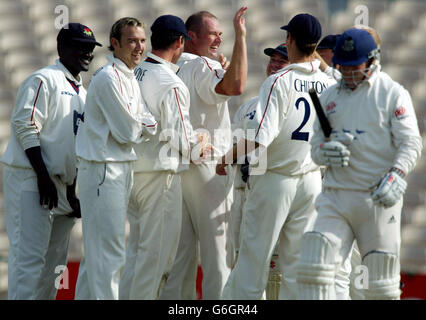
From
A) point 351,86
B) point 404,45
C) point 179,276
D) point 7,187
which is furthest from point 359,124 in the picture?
point 404,45

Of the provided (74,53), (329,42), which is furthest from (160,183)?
(329,42)

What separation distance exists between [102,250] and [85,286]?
0.31 metres

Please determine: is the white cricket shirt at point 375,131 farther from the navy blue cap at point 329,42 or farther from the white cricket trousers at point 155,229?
the navy blue cap at point 329,42

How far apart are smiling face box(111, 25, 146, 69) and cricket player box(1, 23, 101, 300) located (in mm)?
400

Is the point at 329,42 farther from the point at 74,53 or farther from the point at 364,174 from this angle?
the point at 364,174

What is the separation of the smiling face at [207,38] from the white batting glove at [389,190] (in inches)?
77.4

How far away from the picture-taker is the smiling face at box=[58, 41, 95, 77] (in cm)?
455

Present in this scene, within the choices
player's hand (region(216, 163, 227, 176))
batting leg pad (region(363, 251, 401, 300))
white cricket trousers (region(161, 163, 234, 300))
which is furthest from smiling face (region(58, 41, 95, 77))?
batting leg pad (region(363, 251, 401, 300))

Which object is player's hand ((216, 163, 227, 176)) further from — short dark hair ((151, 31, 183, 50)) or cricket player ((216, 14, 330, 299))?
short dark hair ((151, 31, 183, 50))

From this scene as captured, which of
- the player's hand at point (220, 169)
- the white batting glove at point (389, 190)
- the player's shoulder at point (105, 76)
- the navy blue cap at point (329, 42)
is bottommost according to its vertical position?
the white batting glove at point (389, 190)

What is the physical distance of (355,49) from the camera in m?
3.56

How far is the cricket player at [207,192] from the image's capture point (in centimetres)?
459

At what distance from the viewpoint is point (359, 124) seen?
3.56 metres

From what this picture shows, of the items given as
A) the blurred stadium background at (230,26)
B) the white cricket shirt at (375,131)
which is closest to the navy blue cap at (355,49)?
the white cricket shirt at (375,131)
